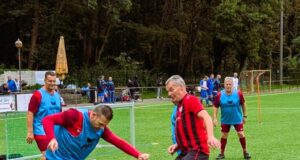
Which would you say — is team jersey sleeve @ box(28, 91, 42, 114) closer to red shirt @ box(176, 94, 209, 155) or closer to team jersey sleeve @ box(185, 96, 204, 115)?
red shirt @ box(176, 94, 209, 155)

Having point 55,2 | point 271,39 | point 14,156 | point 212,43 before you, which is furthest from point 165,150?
point 271,39

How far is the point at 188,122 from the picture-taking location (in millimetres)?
7402

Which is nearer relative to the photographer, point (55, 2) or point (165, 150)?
point (165, 150)

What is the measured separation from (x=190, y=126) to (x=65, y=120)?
168 cm

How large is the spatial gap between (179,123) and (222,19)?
4569cm

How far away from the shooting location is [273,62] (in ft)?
251

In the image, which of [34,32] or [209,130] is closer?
[209,130]

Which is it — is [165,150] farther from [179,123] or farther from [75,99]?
[75,99]

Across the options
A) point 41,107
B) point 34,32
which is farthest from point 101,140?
point 34,32

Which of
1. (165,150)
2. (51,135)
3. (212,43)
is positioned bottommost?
(165,150)

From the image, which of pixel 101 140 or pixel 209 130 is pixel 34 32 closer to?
pixel 101 140

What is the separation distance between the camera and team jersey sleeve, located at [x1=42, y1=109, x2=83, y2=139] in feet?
21.6

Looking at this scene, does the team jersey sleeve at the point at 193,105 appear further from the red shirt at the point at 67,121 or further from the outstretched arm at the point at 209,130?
the red shirt at the point at 67,121

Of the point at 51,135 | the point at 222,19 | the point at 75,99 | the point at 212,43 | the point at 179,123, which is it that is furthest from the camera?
the point at 212,43
